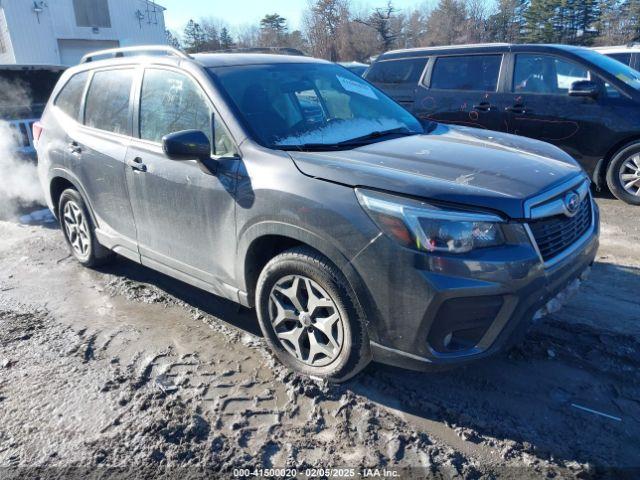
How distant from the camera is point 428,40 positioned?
48.4 meters

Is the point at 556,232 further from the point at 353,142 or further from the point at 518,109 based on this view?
the point at 518,109

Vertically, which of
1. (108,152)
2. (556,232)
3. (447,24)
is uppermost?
(447,24)

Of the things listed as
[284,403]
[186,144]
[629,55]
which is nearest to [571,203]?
[284,403]

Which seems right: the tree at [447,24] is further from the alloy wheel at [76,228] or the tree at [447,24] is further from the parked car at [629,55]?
the alloy wheel at [76,228]

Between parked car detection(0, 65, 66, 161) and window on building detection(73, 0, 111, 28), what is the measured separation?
77.3ft

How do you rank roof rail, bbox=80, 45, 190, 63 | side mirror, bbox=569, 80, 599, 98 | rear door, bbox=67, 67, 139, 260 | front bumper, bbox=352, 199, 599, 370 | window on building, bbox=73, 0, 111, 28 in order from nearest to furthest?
front bumper, bbox=352, 199, 599, 370, roof rail, bbox=80, 45, 190, 63, rear door, bbox=67, 67, 139, 260, side mirror, bbox=569, 80, 599, 98, window on building, bbox=73, 0, 111, 28

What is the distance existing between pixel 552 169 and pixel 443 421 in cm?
150

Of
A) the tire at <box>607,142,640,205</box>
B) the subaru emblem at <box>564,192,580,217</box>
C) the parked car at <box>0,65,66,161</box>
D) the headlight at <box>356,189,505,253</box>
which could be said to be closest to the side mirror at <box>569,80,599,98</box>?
the tire at <box>607,142,640,205</box>

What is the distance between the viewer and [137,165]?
11.7 ft

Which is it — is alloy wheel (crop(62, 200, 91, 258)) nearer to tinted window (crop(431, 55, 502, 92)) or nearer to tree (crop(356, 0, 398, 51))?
tinted window (crop(431, 55, 502, 92))

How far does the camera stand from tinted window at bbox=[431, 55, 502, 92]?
681 centimetres

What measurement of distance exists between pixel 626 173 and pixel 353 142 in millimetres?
4500

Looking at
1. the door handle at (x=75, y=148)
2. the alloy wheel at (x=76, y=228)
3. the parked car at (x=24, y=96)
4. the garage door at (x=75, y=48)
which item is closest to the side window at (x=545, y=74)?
the door handle at (x=75, y=148)

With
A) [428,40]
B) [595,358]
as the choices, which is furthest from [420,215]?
[428,40]
